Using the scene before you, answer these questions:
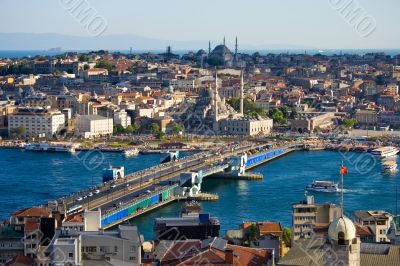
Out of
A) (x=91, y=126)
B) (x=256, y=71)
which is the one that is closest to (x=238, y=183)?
(x=91, y=126)

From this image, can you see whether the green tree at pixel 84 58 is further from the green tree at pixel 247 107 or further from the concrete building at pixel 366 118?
the concrete building at pixel 366 118

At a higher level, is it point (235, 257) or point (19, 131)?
point (235, 257)

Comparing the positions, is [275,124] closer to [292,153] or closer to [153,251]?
[292,153]

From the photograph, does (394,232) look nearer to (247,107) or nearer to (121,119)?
(121,119)

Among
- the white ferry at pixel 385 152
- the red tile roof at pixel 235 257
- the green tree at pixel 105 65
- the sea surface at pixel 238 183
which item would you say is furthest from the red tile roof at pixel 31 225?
the green tree at pixel 105 65

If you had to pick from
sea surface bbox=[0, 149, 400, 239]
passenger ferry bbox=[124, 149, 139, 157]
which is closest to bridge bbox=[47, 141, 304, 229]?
sea surface bbox=[0, 149, 400, 239]

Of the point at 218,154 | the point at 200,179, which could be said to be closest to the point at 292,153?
the point at 218,154
